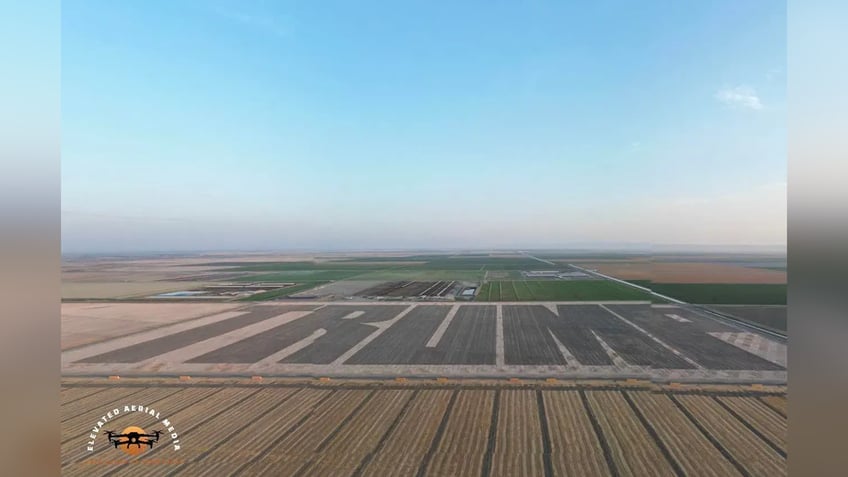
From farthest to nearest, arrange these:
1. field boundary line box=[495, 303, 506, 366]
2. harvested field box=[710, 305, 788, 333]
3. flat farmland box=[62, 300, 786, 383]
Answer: harvested field box=[710, 305, 788, 333], field boundary line box=[495, 303, 506, 366], flat farmland box=[62, 300, 786, 383]

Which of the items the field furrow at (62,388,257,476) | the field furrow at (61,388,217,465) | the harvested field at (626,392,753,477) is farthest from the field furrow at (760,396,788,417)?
the field furrow at (61,388,217,465)

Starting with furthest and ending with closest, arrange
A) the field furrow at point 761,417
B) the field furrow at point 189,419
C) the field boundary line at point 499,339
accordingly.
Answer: the field boundary line at point 499,339 → the field furrow at point 761,417 → the field furrow at point 189,419

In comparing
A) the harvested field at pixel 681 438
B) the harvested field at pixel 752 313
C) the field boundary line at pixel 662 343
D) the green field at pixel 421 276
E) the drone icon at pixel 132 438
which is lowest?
the green field at pixel 421 276

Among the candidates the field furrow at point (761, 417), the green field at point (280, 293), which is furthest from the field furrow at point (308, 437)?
the green field at point (280, 293)

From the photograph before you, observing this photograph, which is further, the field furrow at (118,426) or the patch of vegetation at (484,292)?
the patch of vegetation at (484,292)

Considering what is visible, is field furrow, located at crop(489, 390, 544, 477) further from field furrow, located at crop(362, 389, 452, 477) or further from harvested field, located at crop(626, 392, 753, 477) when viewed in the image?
harvested field, located at crop(626, 392, 753, 477)

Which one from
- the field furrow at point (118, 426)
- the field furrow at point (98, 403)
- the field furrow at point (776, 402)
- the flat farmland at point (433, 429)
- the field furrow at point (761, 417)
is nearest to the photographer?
the flat farmland at point (433, 429)

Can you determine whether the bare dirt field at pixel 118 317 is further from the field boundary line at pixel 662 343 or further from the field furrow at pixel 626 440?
the field boundary line at pixel 662 343

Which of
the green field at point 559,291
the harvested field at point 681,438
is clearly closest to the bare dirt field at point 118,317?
the green field at point 559,291

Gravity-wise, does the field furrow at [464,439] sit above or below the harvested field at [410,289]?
above
